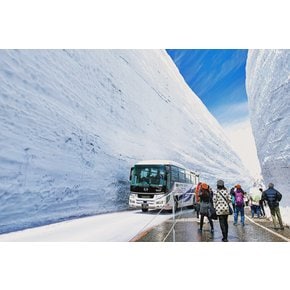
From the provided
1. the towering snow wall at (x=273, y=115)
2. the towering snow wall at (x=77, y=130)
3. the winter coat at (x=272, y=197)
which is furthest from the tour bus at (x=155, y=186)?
the towering snow wall at (x=273, y=115)

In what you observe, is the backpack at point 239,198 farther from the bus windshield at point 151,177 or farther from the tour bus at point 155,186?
the bus windshield at point 151,177

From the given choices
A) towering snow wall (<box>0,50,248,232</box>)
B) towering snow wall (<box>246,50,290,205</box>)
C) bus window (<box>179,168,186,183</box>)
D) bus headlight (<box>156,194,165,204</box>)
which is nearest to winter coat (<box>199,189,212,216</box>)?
bus headlight (<box>156,194,165,204</box>)

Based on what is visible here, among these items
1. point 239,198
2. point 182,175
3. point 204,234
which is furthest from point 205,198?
point 182,175

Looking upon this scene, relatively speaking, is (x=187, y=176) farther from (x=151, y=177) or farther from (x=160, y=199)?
(x=160, y=199)

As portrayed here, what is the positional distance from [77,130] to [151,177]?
2274 millimetres

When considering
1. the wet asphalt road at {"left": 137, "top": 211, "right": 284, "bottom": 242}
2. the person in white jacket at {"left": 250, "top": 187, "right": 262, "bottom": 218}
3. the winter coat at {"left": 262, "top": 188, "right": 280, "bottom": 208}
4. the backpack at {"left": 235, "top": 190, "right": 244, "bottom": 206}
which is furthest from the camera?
the person in white jacket at {"left": 250, "top": 187, "right": 262, "bottom": 218}

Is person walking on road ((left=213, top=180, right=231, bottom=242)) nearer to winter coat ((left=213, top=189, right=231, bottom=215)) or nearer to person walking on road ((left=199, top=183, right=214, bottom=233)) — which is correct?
winter coat ((left=213, top=189, right=231, bottom=215))

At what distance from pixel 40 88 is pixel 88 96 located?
223 centimetres

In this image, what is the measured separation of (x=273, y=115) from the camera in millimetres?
10586

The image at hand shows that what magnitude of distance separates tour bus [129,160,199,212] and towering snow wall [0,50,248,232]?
0.61 metres

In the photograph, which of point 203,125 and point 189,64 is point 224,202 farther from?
point 203,125

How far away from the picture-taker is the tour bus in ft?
28.9

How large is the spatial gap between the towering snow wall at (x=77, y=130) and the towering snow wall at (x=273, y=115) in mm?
1229

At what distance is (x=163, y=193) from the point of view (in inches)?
355
